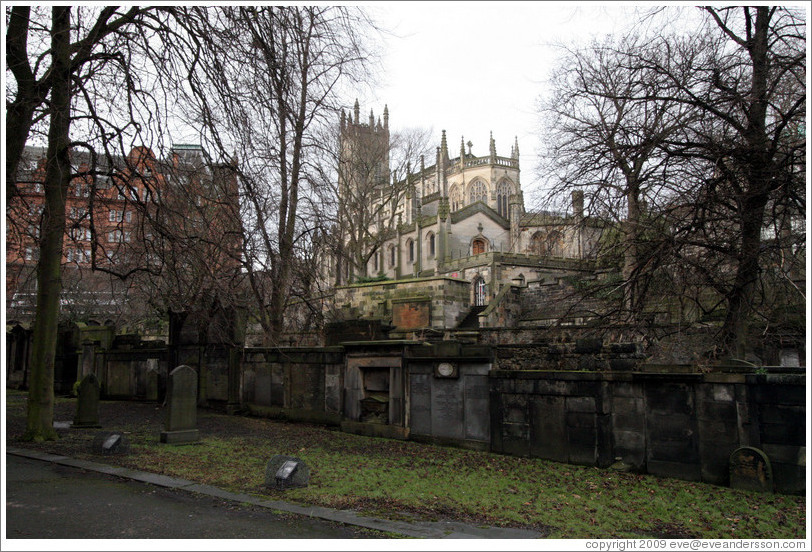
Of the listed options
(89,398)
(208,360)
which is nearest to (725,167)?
(89,398)

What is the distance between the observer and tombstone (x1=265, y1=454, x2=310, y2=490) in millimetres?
7818

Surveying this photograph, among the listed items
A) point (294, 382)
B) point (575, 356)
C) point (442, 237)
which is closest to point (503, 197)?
point (442, 237)

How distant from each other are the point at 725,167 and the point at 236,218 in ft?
28.7

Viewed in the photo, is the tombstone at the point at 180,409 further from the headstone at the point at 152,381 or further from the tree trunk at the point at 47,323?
the headstone at the point at 152,381

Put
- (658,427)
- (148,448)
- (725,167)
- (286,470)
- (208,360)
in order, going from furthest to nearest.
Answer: (208,360), (148,448), (725,167), (658,427), (286,470)

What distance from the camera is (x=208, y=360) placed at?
65.4 feet

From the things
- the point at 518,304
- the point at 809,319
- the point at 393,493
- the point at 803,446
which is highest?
the point at 518,304

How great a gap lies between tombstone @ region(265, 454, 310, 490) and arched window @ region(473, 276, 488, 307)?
106ft

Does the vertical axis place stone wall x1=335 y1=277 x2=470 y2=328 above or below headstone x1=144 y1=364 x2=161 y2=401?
above

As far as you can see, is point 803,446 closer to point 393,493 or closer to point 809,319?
point 809,319

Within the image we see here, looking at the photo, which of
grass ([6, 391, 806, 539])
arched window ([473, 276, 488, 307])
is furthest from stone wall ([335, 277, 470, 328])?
grass ([6, 391, 806, 539])

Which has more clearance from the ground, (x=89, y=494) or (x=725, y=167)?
(x=725, y=167)

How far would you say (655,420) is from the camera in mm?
9219

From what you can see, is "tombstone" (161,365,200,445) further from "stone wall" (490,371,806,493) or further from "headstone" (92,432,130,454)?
"stone wall" (490,371,806,493)
